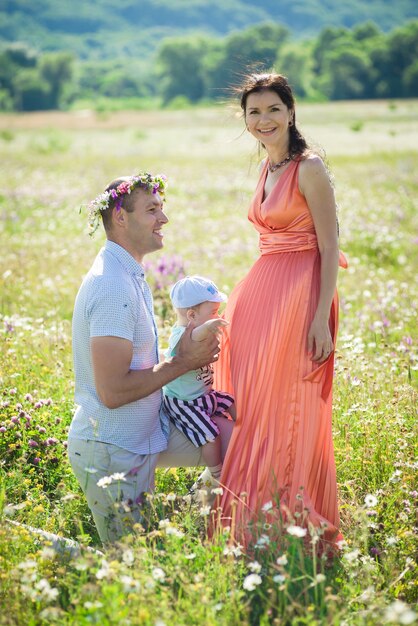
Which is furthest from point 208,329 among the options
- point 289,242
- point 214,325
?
point 289,242

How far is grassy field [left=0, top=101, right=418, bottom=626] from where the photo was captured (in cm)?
279

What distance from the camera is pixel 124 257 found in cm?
380

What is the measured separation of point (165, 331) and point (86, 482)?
2.61 m

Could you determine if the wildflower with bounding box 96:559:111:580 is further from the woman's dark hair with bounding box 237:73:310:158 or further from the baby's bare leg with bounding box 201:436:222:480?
the woman's dark hair with bounding box 237:73:310:158

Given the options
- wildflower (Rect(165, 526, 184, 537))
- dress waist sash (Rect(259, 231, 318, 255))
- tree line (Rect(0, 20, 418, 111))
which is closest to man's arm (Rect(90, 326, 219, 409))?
dress waist sash (Rect(259, 231, 318, 255))

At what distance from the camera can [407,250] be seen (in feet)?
34.1

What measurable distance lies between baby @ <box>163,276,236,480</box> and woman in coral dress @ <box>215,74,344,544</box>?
0.15 meters

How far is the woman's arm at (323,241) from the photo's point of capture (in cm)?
383

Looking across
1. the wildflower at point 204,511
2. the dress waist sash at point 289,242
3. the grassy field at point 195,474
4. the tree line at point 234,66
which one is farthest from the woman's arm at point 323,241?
the tree line at point 234,66

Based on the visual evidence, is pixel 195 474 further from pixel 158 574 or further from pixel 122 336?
pixel 158 574

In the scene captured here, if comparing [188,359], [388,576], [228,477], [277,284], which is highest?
[277,284]

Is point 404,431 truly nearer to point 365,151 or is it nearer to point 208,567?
point 208,567

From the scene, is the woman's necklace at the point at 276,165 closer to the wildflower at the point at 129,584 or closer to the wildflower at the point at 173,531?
the wildflower at the point at 173,531

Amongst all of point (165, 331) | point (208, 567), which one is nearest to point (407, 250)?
point (165, 331)
